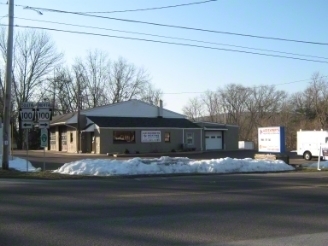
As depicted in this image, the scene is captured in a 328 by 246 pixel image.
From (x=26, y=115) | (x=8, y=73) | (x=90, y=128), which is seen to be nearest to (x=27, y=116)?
(x=26, y=115)

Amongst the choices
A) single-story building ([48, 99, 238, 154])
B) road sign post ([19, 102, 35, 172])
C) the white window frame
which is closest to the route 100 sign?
road sign post ([19, 102, 35, 172])

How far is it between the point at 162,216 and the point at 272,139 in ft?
76.2

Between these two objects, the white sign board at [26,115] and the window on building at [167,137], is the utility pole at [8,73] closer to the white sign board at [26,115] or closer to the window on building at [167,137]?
the white sign board at [26,115]

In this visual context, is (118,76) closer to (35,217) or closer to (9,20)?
(9,20)

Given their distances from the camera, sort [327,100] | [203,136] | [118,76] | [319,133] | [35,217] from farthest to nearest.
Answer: [118,76]
[327,100]
[203,136]
[319,133]
[35,217]

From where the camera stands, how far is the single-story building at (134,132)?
4741 centimetres

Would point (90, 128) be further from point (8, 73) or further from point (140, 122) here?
point (8, 73)

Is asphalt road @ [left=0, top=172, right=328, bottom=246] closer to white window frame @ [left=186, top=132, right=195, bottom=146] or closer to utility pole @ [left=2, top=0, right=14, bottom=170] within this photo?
utility pole @ [left=2, top=0, right=14, bottom=170]

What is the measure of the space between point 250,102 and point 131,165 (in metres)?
71.4

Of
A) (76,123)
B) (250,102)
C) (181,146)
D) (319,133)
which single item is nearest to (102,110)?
(76,123)

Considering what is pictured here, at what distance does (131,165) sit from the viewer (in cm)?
2469

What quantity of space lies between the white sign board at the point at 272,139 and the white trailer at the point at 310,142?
6543 millimetres

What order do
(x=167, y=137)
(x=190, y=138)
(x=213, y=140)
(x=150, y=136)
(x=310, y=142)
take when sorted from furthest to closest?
(x=213, y=140) < (x=190, y=138) < (x=167, y=137) < (x=150, y=136) < (x=310, y=142)

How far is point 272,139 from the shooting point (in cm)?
3306
